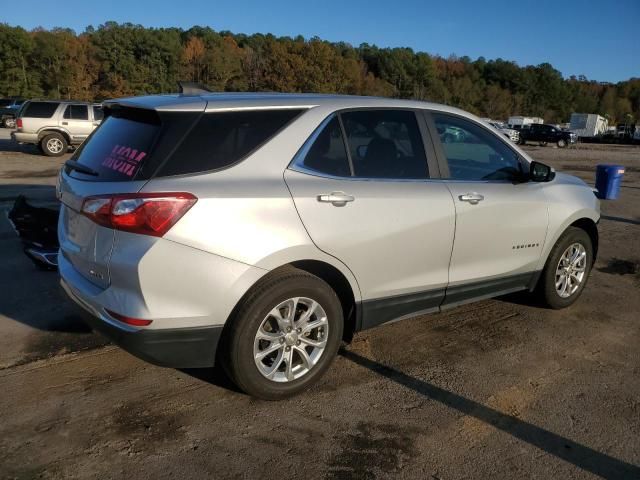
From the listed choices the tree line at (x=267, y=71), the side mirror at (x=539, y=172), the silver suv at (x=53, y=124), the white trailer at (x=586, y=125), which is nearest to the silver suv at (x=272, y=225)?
the side mirror at (x=539, y=172)

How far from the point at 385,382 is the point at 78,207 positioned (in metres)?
2.11

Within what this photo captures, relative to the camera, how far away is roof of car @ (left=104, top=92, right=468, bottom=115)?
118 inches

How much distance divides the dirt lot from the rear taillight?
1.10 metres

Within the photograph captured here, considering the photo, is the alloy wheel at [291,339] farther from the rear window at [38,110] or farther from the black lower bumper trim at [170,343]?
the rear window at [38,110]

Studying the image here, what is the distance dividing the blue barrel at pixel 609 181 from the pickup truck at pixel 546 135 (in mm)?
33202

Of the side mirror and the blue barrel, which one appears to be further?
the blue barrel

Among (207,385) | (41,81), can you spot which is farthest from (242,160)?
(41,81)

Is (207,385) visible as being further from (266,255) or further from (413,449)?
(413,449)

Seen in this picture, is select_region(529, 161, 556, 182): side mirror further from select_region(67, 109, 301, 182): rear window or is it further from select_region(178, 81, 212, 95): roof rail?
select_region(178, 81, 212, 95): roof rail

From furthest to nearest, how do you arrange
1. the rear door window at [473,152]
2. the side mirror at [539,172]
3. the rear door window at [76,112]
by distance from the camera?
the rear door window at [76,112]
the side mirror at [539,172]
the rear door window at [473,152]

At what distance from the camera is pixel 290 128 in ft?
10.4

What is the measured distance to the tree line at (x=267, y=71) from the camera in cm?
7750

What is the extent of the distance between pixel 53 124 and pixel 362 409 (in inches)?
686

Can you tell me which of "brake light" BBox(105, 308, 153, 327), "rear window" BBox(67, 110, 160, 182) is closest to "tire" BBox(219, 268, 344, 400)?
"brake light" BBox(105, 308, 153, 327)
